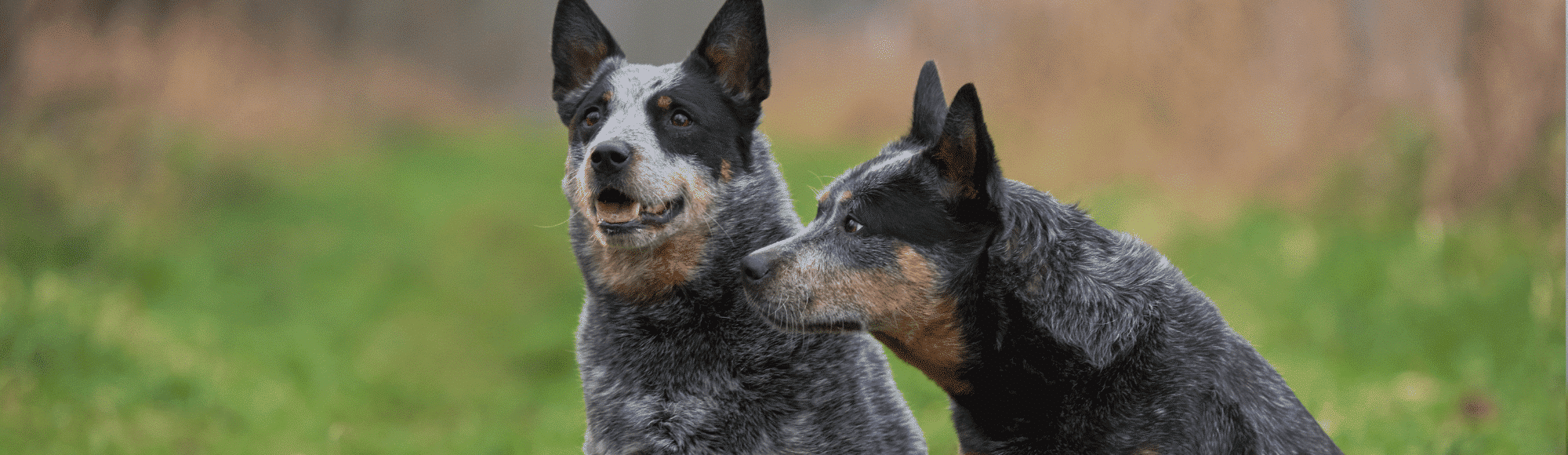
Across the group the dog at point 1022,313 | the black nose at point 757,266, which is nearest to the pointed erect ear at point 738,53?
the dog at point 1022,313

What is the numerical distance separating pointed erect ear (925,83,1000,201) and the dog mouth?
4.12 feet

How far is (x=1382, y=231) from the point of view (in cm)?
970

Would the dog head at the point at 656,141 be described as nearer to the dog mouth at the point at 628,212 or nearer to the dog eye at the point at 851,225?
the dog mouth at the point at 628,212

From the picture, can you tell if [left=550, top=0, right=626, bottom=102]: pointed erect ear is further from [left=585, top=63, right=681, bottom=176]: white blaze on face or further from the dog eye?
the dog eye

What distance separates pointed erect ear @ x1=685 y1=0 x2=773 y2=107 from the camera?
4.70 metres

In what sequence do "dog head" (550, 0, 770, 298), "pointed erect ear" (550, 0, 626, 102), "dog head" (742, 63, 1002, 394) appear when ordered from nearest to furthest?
"dog head" (742, 63, 1002, 394) < "dog head" (550, 0, 770, 298) < "pointed erect ear" (550, 0, 626, 102)

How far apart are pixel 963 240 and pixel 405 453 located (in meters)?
4.45

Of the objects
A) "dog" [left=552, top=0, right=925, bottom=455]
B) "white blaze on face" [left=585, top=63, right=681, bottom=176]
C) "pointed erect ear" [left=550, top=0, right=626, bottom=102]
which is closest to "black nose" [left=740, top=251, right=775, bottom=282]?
"dog" [left=552, top=0, right=925, bottom=455]

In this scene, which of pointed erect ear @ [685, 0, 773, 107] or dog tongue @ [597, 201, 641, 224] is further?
pointed erect ear @ [685, 0, 773, 107]

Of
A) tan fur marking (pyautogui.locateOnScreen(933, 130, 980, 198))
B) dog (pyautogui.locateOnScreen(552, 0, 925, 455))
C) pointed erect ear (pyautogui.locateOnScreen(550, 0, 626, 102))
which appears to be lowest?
dog (pyautogui.locateOnScreen(552, 0, 925, 455))

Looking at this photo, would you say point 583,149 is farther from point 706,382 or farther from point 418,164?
point 418,164

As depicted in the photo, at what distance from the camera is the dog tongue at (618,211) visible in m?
4.40

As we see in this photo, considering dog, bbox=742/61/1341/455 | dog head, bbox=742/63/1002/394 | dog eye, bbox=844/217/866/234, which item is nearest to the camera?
dog, bbox=742/61/1341/455

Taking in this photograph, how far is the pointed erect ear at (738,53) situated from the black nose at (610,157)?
2.51 feet
